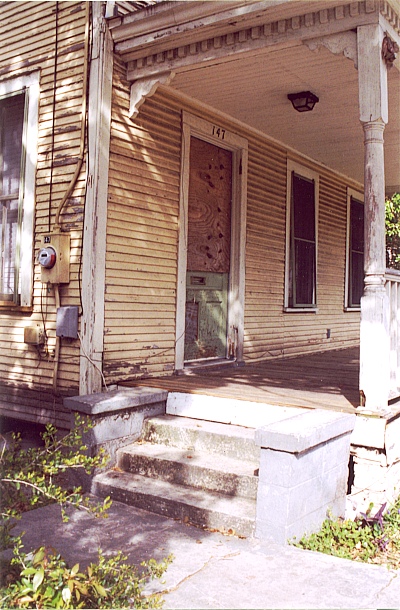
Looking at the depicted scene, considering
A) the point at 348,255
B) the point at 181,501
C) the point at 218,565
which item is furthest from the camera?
the point at 348,255

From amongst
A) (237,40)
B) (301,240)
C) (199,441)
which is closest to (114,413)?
(199,441)

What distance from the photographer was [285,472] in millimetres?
3576

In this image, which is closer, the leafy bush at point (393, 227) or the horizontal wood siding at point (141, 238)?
the horizontal wood siding at point (141, 238)

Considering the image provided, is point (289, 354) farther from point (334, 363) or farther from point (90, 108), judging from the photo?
point (90, 108)

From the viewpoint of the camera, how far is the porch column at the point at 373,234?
4.37 m

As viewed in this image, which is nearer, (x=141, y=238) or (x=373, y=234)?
(x=373, y=234)

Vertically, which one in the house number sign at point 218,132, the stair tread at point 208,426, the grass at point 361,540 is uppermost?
the house number sign at point 218,132

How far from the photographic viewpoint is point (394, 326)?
4.96 metres

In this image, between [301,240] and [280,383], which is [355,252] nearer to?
[301,240]

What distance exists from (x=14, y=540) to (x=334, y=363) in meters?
6.20

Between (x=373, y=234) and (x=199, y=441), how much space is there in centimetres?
207

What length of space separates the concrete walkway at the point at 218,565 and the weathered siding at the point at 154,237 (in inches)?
78.8

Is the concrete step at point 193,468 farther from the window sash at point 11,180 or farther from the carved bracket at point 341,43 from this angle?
the carved bracket at point 341,43

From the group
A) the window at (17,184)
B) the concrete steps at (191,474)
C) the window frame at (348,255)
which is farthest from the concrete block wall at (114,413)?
the window frame at (348,255)
